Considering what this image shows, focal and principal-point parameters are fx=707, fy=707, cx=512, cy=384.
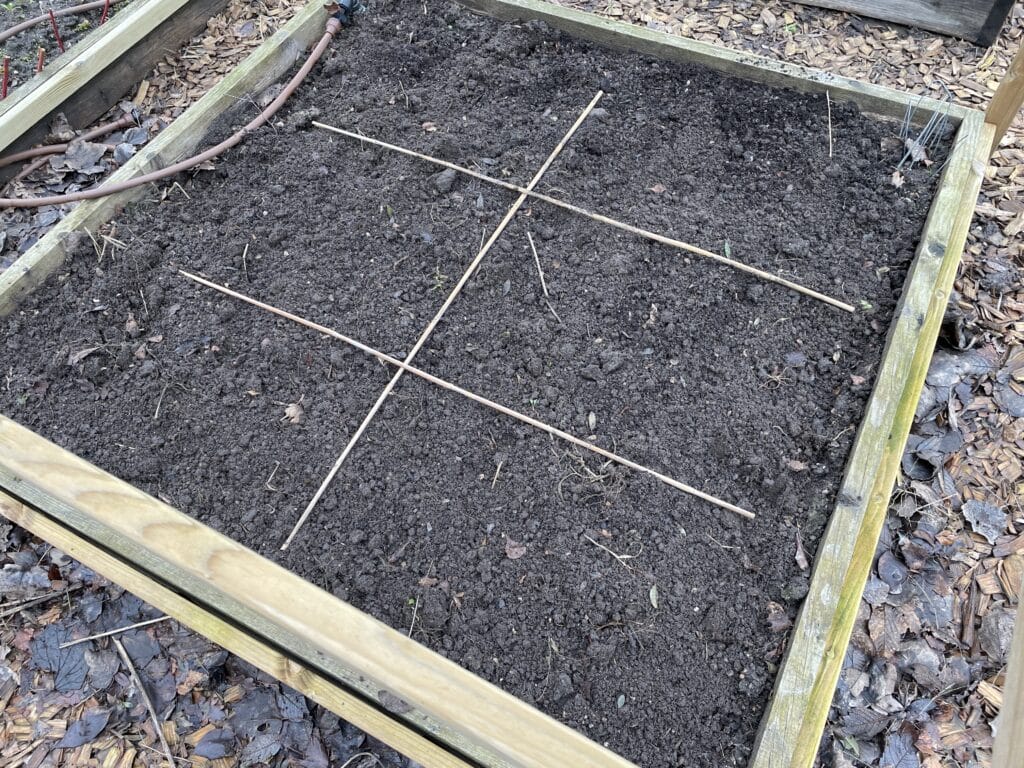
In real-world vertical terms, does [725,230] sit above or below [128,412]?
above

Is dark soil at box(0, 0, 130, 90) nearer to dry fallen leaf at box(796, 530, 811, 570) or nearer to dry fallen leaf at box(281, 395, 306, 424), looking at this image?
dry fallen leaf at box(281, 395, 306, 424)

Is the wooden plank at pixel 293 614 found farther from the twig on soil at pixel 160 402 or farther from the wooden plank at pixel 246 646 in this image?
the twig on soil at pixel 160 402

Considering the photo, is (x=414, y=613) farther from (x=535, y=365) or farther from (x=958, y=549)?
(x=958, y=549)

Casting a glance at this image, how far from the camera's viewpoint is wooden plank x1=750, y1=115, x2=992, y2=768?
61.3 inches

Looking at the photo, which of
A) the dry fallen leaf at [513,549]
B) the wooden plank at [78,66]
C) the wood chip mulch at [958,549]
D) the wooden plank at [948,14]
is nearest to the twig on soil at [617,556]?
the dry fallen leaf at [513,549]

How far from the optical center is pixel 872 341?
2.17 m

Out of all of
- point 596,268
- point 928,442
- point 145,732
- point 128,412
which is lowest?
point 145,732

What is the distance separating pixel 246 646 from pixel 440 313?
111 cm

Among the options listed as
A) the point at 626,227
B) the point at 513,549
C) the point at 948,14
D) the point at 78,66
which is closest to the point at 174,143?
the point at 78,66

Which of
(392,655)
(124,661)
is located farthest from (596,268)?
(124,661)

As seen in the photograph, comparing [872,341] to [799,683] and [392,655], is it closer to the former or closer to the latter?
[799,683]

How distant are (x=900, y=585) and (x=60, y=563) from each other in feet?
8.52

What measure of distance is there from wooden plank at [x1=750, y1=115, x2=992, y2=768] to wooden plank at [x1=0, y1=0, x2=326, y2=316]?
258 centimetres

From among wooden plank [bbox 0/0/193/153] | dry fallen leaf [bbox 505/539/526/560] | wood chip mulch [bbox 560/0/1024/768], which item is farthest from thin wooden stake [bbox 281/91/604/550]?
wooden plank [bbox 0/0/193/153]
